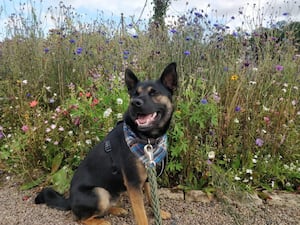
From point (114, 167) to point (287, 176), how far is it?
7.09ft

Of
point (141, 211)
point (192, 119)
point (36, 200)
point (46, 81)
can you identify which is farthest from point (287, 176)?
point (46, 81)

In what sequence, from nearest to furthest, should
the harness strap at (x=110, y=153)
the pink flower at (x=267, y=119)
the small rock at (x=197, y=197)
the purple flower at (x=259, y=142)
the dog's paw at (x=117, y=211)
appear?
the harness strap at (x=110, y=153) < the dog's paw at (x=117, y=211) < the small rock at (x=197, y=197) < the purple flower at (x=259, y=142) < the pink flower at (x=267, y=119)

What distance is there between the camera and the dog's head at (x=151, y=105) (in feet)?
8.61

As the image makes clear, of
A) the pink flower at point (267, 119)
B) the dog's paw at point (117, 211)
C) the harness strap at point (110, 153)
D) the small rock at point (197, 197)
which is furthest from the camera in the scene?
the pink flower at point (267, 119)

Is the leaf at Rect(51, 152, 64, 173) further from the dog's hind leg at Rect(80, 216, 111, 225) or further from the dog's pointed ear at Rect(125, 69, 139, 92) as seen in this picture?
the dog's pointed ear at Rect(125, 69, 139, 92)

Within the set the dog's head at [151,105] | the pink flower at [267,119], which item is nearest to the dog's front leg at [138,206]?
the dog's head at [151,105]

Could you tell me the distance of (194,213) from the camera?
3031mm

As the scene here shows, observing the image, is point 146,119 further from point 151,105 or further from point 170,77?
point 170,77

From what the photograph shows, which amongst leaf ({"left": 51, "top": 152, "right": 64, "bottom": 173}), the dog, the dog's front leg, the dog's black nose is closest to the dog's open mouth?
the dog

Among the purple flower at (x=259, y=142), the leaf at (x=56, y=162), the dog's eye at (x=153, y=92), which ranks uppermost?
the dog's eye at (x=153, y=92)

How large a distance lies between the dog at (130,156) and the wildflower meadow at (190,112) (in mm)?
506

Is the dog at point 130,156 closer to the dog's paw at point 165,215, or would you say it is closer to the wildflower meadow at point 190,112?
the dog's paw at point 165,215

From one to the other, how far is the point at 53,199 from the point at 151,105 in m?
1.53

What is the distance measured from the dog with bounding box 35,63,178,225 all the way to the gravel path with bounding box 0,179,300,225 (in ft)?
0.54
